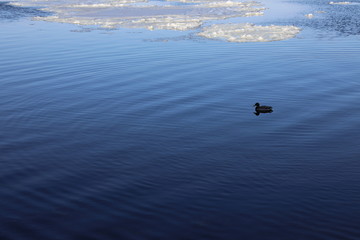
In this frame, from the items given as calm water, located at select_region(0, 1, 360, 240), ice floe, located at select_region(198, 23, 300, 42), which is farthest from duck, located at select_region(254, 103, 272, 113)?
ice floe, located at select_region(198, 23, 300, 42)

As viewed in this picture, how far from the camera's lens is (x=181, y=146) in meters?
12.4

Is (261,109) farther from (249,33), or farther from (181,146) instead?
(249,33)

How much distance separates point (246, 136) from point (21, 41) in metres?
22.2

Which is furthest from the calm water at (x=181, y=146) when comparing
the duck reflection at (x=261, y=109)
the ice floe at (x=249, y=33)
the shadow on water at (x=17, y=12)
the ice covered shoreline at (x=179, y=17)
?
the shadow on water at (x=17, y=12)

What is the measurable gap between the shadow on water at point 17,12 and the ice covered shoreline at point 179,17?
1789 mm

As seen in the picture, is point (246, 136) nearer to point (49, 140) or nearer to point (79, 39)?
point (49, 140)

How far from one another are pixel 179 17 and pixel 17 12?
19.2m

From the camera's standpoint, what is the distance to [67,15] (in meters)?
43.8

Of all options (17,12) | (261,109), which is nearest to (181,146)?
(261,109)

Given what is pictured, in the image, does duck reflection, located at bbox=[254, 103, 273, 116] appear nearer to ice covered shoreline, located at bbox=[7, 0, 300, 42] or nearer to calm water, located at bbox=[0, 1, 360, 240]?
calm water, located at bbox=[0, 1, 360, 240]

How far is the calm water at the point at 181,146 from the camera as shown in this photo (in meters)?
8.67

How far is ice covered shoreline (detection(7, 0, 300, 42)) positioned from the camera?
3014 centimetres

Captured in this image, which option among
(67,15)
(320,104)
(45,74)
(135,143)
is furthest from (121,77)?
(67,15)

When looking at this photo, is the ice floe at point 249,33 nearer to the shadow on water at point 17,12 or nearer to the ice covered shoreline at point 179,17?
the ice covered shoreline at point 179,17
